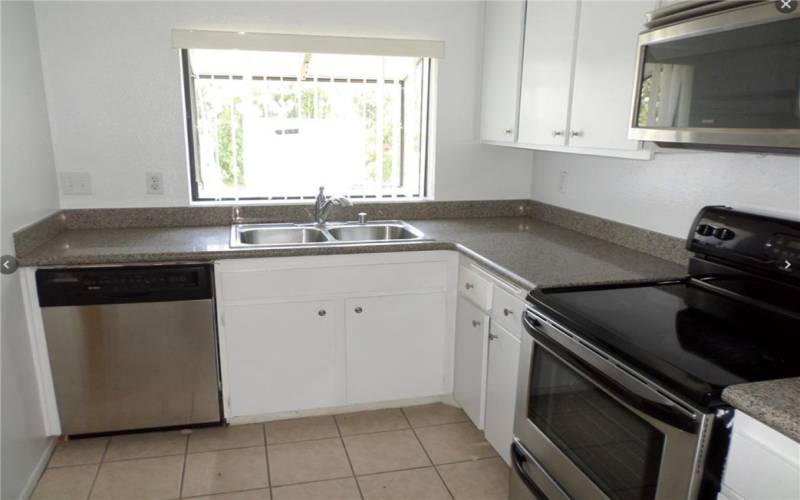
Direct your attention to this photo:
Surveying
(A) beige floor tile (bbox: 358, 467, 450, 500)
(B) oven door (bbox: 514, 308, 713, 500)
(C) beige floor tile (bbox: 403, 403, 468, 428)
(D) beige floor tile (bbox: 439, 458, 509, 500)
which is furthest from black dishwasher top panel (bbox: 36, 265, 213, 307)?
(B) oven door (bbox: 514, 308, 713, 500)

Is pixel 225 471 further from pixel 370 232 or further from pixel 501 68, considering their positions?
pixel 501 68

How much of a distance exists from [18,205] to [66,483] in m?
1.14

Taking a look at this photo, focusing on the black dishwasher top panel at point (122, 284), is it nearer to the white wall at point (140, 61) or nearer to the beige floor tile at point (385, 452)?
the white wall at point (140, 61)

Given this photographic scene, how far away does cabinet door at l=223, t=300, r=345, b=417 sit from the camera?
2.47m

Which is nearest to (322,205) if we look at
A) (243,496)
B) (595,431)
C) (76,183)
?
(76,183)

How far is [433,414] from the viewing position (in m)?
2.76

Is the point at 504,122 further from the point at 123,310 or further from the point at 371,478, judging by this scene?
the point at 123,310

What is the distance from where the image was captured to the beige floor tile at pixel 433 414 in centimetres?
269

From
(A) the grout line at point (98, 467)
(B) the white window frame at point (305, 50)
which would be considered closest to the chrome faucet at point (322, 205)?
(B) the white window frame at point (305, 50)

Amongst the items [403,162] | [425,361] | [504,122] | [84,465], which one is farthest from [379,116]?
[84,465]

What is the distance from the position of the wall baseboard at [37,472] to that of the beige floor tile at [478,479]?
1628 millimetres

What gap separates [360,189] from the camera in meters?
3.23

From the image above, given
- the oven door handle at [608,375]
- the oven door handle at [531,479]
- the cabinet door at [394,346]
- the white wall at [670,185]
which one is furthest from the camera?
the cabinet door at [394,346]

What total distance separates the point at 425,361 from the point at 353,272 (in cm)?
60
